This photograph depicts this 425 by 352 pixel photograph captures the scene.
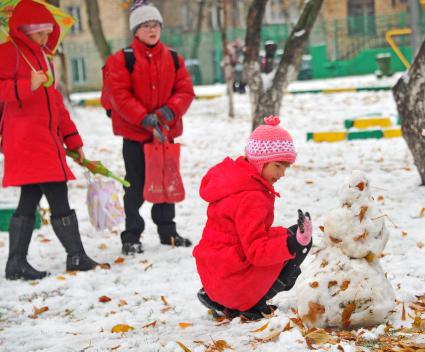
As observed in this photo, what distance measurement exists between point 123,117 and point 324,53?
2923 centimetres

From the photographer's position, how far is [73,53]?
132 feet

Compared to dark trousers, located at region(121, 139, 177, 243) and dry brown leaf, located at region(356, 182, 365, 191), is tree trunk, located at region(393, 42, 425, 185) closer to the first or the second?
dark trousers, located at region(121, 139, 177, 243)

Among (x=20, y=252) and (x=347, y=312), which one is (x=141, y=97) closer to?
(x=20, y=252)

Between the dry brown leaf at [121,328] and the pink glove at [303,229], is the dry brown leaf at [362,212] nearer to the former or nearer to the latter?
the pink glove at [303,229]

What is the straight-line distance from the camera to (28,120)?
6.02 metres

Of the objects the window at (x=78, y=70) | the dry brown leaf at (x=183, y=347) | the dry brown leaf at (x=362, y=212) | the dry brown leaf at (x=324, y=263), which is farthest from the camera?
the window at (x=78, y=70)

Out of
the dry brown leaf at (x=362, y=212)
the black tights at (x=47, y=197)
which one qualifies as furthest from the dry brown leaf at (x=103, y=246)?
the dry brown leaf at (x=362, y=212)

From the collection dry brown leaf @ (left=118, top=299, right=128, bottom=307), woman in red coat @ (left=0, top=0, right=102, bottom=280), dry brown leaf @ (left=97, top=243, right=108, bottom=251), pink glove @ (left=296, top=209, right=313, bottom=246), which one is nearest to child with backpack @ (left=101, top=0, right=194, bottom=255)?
dry brown leaf @ (left=97, top=243, right=108, bottom=251)

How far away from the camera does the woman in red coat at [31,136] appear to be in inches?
235

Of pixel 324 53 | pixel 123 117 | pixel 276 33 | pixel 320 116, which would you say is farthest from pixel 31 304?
pixel 276 33

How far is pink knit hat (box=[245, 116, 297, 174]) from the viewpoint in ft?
14.4

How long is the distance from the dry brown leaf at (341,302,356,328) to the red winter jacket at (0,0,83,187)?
267cm

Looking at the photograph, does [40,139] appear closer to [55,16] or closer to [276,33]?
[55,16]

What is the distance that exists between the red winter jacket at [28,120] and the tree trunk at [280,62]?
573 centimetres
